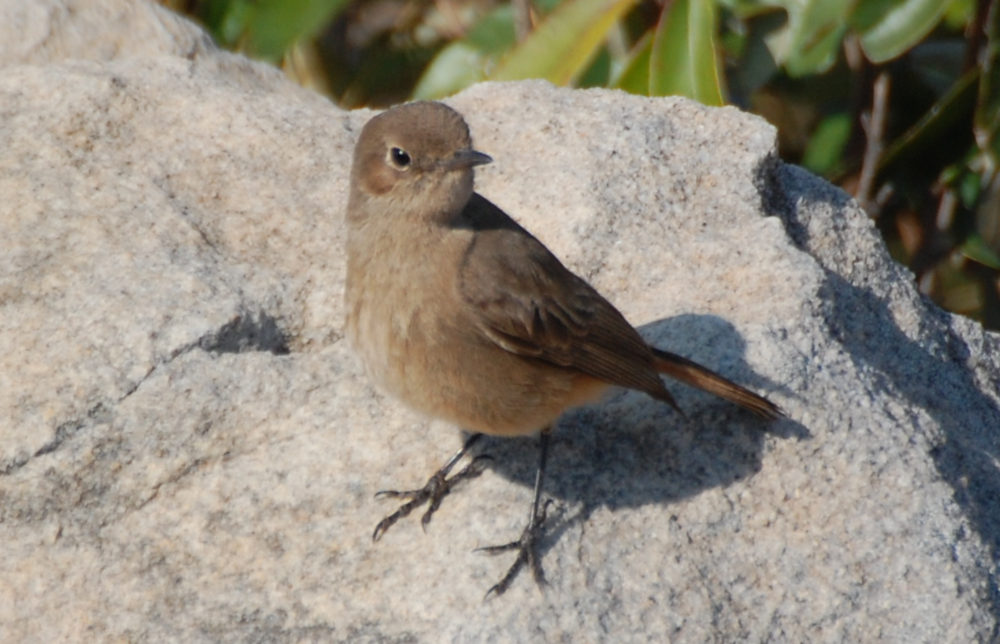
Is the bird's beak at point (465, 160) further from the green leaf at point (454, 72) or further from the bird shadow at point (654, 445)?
the green leaf at point (454, 72)

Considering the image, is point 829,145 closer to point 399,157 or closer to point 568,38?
point 568,38

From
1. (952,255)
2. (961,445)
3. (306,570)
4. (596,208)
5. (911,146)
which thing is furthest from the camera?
(952,255)

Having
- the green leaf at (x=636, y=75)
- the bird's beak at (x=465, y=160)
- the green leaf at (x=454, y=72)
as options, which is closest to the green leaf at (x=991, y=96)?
the green leaf at (x=636, y=75)

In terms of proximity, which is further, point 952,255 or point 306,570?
point 952,255

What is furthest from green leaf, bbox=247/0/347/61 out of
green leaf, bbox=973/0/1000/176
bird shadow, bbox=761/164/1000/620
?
green leaf, bbox=973/0/1000/176

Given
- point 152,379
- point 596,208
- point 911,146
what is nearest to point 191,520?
point 152,379

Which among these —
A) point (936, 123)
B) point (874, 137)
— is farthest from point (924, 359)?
point (874, 137)

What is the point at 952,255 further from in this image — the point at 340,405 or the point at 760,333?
the point at 340,405
